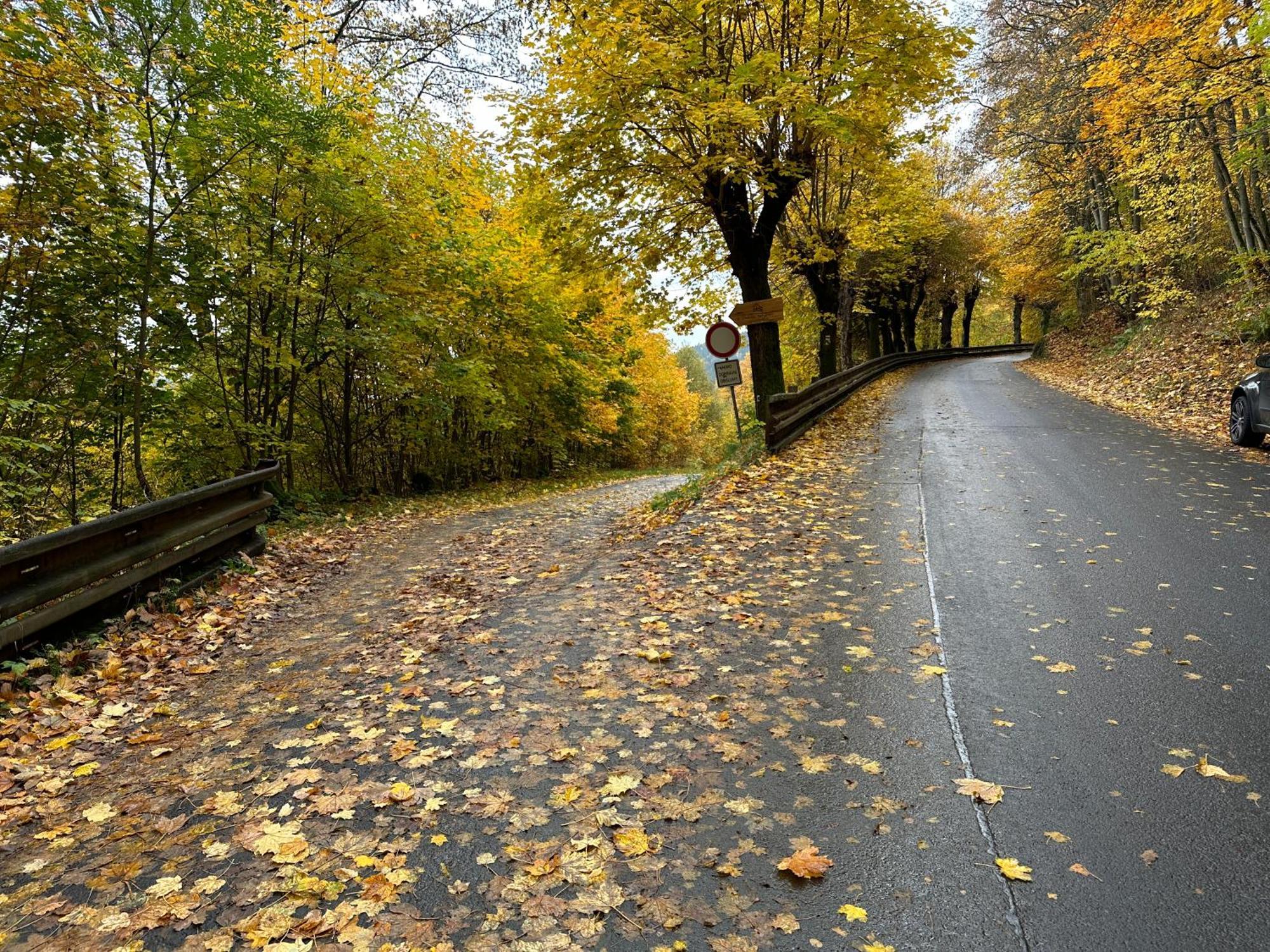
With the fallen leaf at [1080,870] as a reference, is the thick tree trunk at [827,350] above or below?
above

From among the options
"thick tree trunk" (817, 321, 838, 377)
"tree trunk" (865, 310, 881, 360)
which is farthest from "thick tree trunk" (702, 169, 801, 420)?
"tree trunk" (865, 310, 881, 360)

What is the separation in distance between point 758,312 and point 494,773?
32.6 ft

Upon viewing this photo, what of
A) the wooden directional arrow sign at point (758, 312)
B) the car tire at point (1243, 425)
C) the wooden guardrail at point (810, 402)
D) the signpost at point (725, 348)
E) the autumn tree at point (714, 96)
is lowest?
the car tire at point (1243, 425)

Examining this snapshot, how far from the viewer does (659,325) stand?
14242 millimetres

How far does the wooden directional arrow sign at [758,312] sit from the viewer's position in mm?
11555

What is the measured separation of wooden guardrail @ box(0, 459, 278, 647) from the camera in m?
4.07

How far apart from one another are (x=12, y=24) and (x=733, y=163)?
26.5 feet

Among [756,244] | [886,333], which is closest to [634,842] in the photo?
[756,244]

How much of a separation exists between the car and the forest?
4.13 metres

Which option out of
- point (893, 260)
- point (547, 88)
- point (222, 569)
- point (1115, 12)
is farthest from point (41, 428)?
point (893, 260)

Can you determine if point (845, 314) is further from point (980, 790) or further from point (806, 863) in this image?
point (806, 863)

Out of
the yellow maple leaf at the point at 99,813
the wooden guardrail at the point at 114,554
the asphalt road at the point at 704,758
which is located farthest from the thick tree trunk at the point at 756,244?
the yellow maple leaf at the point at 99,813

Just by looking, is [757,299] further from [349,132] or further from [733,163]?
[349,132]

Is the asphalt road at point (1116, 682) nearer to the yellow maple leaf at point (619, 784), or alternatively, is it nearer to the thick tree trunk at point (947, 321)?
the yellow maple leaf at point (619, 784)
